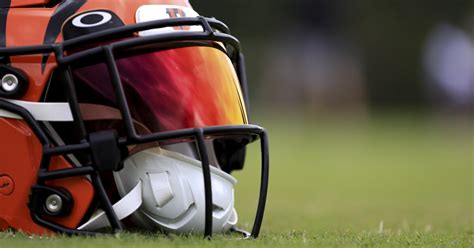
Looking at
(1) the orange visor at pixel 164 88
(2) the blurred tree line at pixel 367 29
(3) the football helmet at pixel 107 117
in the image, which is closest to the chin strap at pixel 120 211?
(3) the football helmet at pixel 107 117

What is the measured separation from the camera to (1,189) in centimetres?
292

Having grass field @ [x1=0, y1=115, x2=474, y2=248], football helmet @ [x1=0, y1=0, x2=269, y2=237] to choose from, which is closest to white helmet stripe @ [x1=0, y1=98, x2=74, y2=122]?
football helmet @ [x1=0, y1=0, x2=269, y2=237]

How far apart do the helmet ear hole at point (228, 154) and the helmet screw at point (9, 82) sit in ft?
3.10

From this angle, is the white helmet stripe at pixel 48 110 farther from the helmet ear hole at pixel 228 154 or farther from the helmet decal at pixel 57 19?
the helmet ear hole at pixel 228 154

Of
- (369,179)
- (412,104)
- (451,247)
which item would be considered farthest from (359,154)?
(412,104)

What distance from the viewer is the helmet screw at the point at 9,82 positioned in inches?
113

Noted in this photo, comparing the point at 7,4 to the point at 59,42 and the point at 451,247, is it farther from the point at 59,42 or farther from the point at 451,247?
the point at 451,247

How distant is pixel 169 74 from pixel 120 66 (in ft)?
0.52

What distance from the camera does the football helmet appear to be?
9.15 ft

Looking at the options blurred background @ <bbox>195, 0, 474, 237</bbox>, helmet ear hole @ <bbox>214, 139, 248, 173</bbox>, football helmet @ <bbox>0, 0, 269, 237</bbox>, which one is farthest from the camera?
blurred background @ <bbox>195, 0, 474, 237</bbox>

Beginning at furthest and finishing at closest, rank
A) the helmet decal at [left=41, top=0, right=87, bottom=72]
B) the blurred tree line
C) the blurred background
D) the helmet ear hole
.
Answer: the blurred tree line
the blurred background
the helmet ear hole
the helmet decal at [left=41, top=0, right=87, bottom=72]

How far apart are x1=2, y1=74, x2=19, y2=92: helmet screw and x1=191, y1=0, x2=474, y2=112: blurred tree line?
756 inches

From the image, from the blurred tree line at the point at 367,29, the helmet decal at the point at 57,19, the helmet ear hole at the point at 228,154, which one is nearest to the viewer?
the helmet decal at the point at 57,19

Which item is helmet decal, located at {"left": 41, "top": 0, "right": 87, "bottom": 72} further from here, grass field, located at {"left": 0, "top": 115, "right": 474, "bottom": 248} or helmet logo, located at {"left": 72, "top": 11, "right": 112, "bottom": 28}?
grass field, located at {"left": 0, "top": 115, "right": 474, "bottom": 248}
